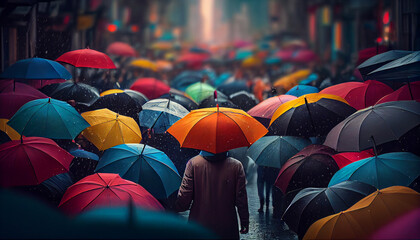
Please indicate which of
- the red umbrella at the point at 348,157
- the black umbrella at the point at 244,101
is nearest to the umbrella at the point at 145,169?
the red umbrella at the point at 348,157

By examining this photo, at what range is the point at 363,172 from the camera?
575cm

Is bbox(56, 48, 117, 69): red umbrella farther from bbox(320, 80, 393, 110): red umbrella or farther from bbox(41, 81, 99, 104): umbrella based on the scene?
bbox(320, 80, 393, 110): red umbrella

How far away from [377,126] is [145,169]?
256 centimetres

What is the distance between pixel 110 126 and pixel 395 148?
145 inches

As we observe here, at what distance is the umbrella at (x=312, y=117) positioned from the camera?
744cm

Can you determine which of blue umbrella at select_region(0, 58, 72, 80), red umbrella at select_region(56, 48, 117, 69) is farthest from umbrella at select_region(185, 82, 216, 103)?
blue umbrella at select_region(0, 58, 72, 80)

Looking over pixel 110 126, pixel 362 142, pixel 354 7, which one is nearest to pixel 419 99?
pixel 362 142

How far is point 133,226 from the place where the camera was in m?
2.68

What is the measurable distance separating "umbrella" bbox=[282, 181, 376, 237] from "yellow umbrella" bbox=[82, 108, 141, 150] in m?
3.10

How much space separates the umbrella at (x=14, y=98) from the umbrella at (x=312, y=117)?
359cm

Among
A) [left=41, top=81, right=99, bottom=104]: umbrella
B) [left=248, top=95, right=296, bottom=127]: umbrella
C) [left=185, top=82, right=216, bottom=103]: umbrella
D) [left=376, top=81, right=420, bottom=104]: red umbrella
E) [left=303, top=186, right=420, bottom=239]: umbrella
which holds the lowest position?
[left=303, top=186, right=420, bottom=239]: umbrella

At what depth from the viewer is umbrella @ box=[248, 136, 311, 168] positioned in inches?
308

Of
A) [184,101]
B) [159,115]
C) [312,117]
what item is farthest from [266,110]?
[184,101]

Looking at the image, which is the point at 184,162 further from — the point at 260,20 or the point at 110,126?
the point at 260,20
